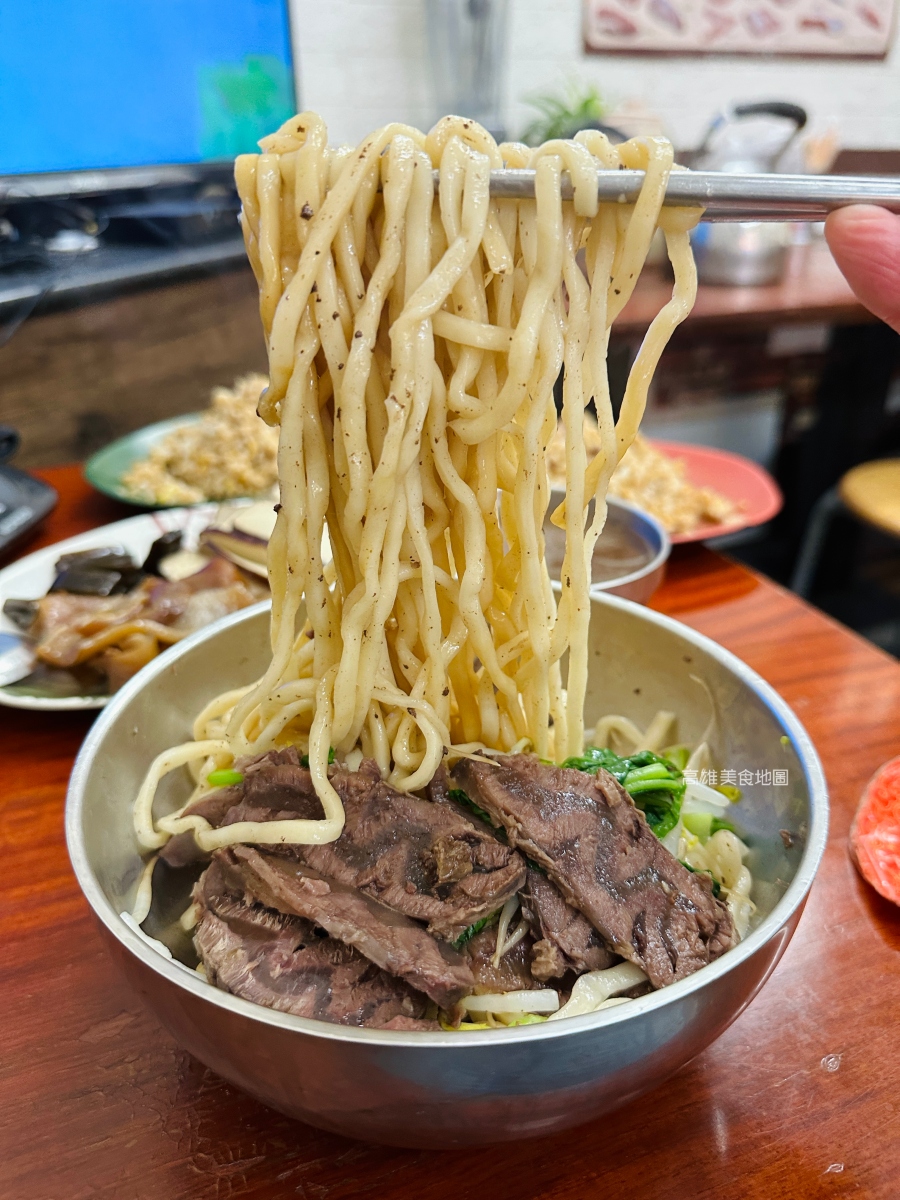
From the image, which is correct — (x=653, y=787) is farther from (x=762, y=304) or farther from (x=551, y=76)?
(x=551, y=76)

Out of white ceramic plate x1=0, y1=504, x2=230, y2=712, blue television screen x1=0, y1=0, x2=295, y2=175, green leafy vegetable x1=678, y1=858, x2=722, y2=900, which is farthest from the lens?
blue television screen x1=0, y1=0, x2=295, y2=175

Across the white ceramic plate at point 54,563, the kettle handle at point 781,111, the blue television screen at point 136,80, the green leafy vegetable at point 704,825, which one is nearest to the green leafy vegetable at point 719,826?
the green leafy vegetable at point 704,825

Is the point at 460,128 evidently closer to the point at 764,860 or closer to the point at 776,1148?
the point at 764,860

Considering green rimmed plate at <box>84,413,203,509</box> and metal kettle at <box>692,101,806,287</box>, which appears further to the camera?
metal kettle at <box>692,101,806,287</box>

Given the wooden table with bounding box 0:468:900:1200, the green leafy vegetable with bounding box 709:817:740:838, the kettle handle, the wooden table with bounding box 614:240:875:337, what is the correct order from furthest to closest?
1. the kettle handle
2. the wooden table with bounding box 614:240:875:337
3. the green leafy vegetable with bounding box 709:817:740:838
4. the wooden table with bounding box 0:468:900:1200

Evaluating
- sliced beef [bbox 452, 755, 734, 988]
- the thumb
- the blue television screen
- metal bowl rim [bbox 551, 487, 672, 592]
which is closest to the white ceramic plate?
sliced beef [bbox 452, 755, 734, 988]

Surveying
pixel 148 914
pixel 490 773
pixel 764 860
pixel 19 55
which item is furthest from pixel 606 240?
pixel 19 55

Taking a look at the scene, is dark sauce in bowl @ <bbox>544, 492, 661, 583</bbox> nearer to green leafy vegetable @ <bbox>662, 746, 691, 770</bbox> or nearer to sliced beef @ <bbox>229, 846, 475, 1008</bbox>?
green leafy vegetable @ <bbox>662, 746, 691, 770</bbox>

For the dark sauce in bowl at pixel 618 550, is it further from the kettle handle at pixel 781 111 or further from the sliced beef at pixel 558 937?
the kettle handle at pixel 781 111
